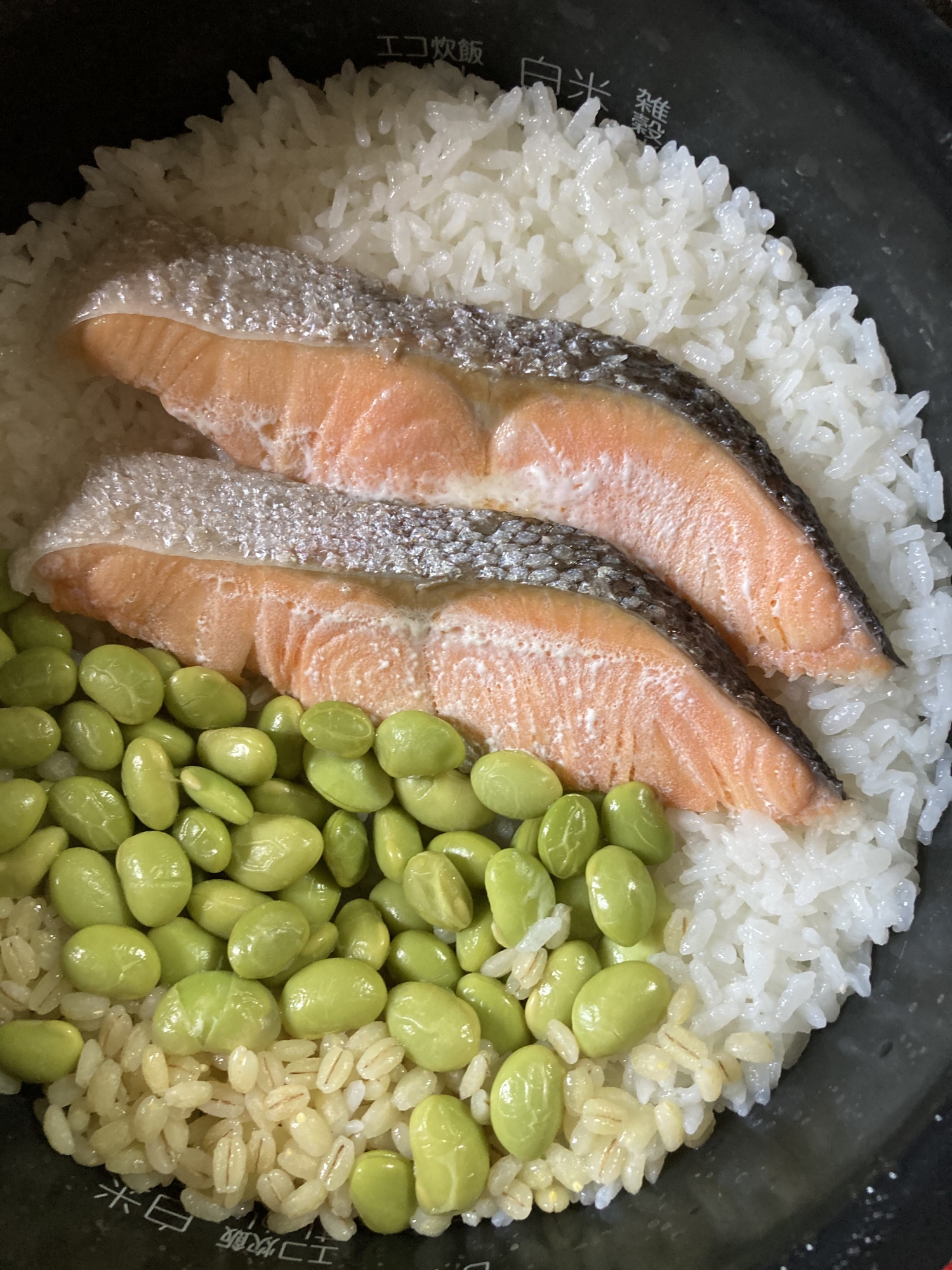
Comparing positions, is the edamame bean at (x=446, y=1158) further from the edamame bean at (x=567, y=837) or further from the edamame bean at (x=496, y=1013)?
the edamame bean at (x=567, y=837)

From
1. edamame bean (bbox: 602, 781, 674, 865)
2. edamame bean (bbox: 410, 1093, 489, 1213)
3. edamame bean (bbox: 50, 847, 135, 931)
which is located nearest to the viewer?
edamame bean (bbox: 410, 1093, 489, 1213)

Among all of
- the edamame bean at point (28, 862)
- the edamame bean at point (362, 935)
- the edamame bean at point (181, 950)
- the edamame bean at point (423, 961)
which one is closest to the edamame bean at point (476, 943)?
the edamame bean at point (423, 961)

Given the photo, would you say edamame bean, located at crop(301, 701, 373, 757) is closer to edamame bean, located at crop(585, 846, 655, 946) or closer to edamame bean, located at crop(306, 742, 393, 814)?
edamame bean, located at crop(306, 742, 393, 814)

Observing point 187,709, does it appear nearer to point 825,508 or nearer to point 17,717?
point 17,717

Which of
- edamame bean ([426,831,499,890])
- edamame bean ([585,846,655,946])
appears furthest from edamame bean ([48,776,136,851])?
edamame bean ([585,846,655,946])

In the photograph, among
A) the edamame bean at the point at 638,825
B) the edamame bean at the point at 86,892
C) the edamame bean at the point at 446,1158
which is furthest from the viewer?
the edamame bean at the point at 638,825

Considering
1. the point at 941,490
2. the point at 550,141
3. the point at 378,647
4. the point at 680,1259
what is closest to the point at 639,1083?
the point at 680,1259

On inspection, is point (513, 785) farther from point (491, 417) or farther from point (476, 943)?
point (491, 417)
